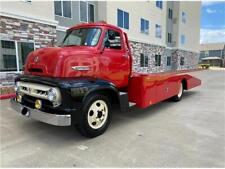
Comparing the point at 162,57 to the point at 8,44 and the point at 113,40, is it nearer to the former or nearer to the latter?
the point at 8,44

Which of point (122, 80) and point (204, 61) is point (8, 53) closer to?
point (122, 80)

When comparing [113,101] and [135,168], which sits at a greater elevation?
[113,101]

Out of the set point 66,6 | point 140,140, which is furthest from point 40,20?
point 140,140

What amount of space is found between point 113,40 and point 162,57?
21.6 m

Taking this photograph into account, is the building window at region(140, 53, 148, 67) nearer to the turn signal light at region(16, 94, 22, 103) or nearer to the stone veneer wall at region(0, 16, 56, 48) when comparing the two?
the stone veneer wall at region(0, 16, 56, 48)

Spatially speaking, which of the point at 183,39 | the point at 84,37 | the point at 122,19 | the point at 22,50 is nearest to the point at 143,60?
the point at 122,19

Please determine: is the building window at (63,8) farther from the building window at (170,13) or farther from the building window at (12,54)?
the building window at (170,13)

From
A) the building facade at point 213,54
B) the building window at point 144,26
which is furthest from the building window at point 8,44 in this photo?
the building facade at point 213,54

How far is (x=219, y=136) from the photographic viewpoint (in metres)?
4.42

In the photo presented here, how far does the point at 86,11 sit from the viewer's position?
15.3 metres

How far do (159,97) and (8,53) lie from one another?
7.64 metres

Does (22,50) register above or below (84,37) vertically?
above

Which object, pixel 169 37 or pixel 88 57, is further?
pixel 169 37

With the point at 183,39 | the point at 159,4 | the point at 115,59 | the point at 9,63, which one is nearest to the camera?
the point at 115,59
